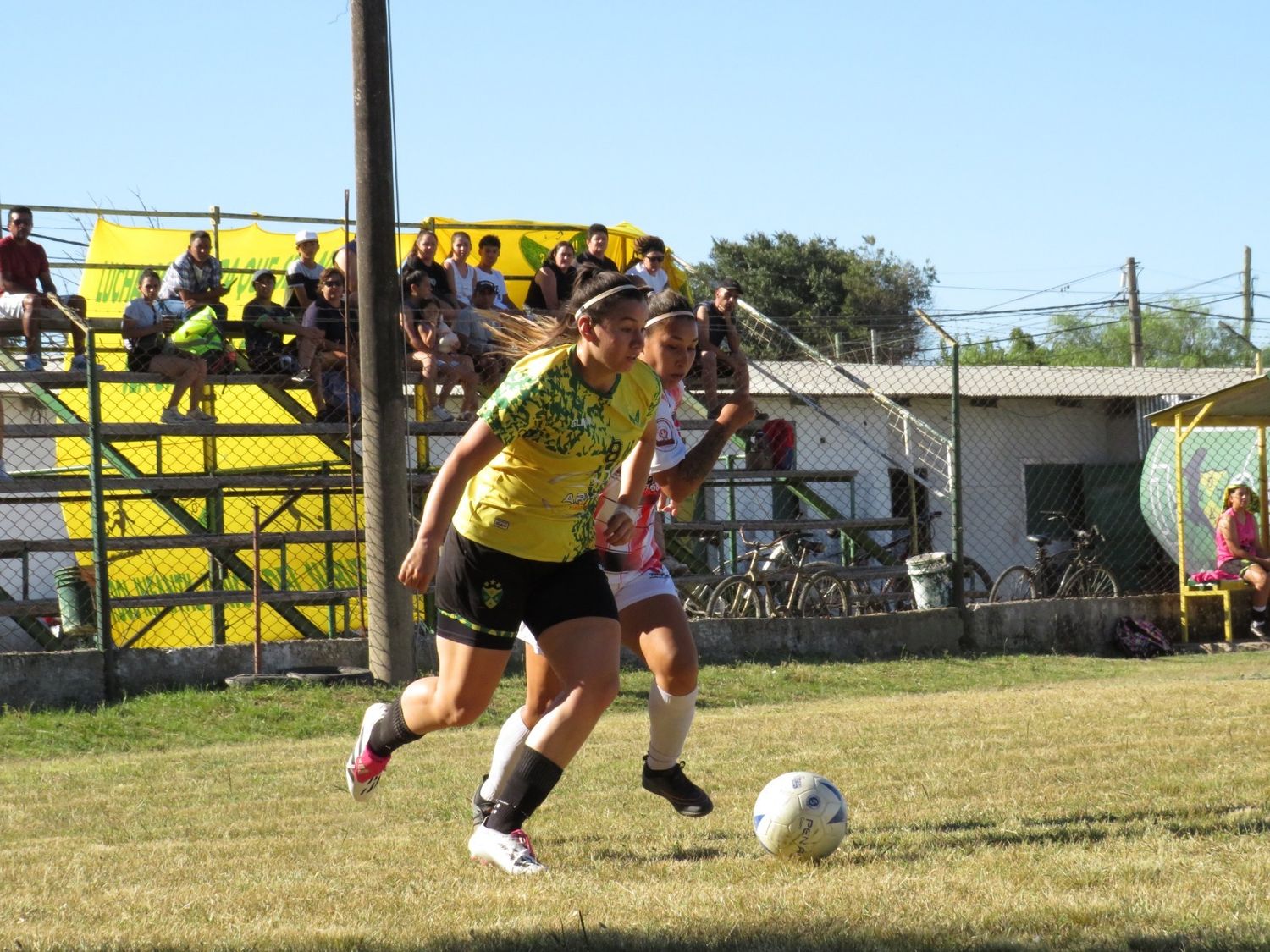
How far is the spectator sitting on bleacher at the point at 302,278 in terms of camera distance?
48.8 feet

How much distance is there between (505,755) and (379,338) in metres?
6.65

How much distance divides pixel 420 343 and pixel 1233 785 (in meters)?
9.66

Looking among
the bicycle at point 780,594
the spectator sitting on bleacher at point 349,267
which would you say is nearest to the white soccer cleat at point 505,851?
the spectator sitting on bleacher at point 349,267

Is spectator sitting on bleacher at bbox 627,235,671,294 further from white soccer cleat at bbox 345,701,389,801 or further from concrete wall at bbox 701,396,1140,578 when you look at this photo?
white soccer cleat at bbox 345,701,389,801

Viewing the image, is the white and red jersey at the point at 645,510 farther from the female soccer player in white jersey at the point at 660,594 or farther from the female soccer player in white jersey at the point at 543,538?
the female soccer player in white jersey at the point at 543,538

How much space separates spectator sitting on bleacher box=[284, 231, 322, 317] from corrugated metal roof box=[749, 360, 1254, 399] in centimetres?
931

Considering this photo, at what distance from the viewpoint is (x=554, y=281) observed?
15.5 meters

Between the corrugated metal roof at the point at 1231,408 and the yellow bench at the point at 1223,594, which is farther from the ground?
the corrugated metal roof at the point at 1231,408

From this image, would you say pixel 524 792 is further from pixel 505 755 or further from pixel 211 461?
pixel 211 461

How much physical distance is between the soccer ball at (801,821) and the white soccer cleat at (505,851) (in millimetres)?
732

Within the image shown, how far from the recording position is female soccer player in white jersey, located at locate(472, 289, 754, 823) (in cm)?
572

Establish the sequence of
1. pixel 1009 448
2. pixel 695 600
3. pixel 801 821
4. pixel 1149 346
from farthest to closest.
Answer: pixel 1149 346
pixel 1009 448
pixel 695 600
pixel 801 821

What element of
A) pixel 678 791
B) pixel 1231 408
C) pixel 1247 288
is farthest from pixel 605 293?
pixel 1247 288

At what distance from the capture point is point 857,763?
7473mm
